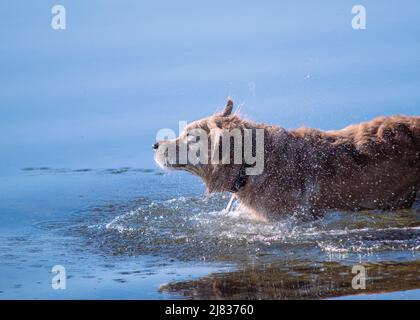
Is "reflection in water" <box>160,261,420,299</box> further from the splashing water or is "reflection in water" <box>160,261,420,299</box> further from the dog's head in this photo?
the dog's head

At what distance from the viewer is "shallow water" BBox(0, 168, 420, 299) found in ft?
22.1

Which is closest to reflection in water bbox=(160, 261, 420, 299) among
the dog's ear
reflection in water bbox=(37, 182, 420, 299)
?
reflection in water bbox=(37, 182, 420, 299)

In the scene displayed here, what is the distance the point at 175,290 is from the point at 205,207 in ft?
9.25

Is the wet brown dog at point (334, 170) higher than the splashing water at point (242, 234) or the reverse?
higher

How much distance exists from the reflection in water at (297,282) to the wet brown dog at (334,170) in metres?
1.41

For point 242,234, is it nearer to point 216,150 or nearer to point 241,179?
point 241,179

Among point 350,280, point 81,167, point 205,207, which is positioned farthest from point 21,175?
point 350,280

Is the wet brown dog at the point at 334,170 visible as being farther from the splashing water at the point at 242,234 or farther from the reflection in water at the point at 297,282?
the reflection in water at the point at 297,282

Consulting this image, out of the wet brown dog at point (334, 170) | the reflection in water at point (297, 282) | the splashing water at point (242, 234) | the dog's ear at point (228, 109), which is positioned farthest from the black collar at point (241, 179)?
the reflection in water at point (297, 282)

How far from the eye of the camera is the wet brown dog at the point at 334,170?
331 inches

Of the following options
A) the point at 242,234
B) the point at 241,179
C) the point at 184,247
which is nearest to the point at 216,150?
the point at 241,179

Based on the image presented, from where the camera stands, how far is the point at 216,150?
340 inches

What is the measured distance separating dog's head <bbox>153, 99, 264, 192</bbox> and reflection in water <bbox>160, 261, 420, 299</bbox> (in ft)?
5.38

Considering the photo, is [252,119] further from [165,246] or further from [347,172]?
[165,246]
